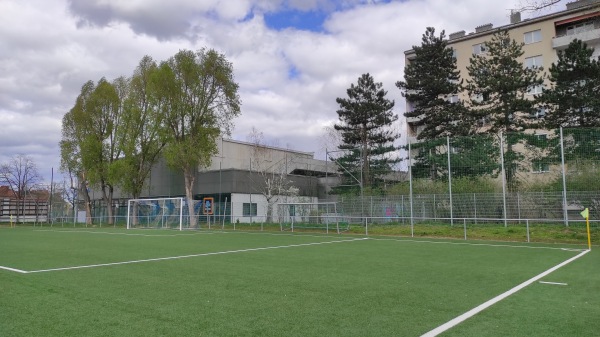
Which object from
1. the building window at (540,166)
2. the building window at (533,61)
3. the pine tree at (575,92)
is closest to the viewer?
the building window at (540,166)

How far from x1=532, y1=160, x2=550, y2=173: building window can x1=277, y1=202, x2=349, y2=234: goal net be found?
10475 mm

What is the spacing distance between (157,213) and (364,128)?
1926 cm

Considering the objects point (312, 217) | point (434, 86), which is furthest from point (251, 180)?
point (434, 86)

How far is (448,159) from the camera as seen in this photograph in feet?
81.3

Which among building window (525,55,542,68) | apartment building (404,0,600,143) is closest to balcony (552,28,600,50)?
apartment building (404,0,600,143)

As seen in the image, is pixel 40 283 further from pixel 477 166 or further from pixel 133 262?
pixel 477 166

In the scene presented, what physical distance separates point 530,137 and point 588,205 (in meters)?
4.88

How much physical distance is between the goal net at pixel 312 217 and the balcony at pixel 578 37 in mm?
30414

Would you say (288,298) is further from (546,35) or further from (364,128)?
(546,35)

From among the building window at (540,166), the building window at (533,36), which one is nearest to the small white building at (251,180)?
the building window at (540,166)

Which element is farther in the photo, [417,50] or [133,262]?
[417,50]

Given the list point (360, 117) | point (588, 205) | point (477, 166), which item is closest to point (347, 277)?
point (588, 205)

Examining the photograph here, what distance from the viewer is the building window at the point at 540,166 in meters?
21.7

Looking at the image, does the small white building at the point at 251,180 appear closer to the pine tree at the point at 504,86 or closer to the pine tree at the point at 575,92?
the pine tree at the point at 504,86
